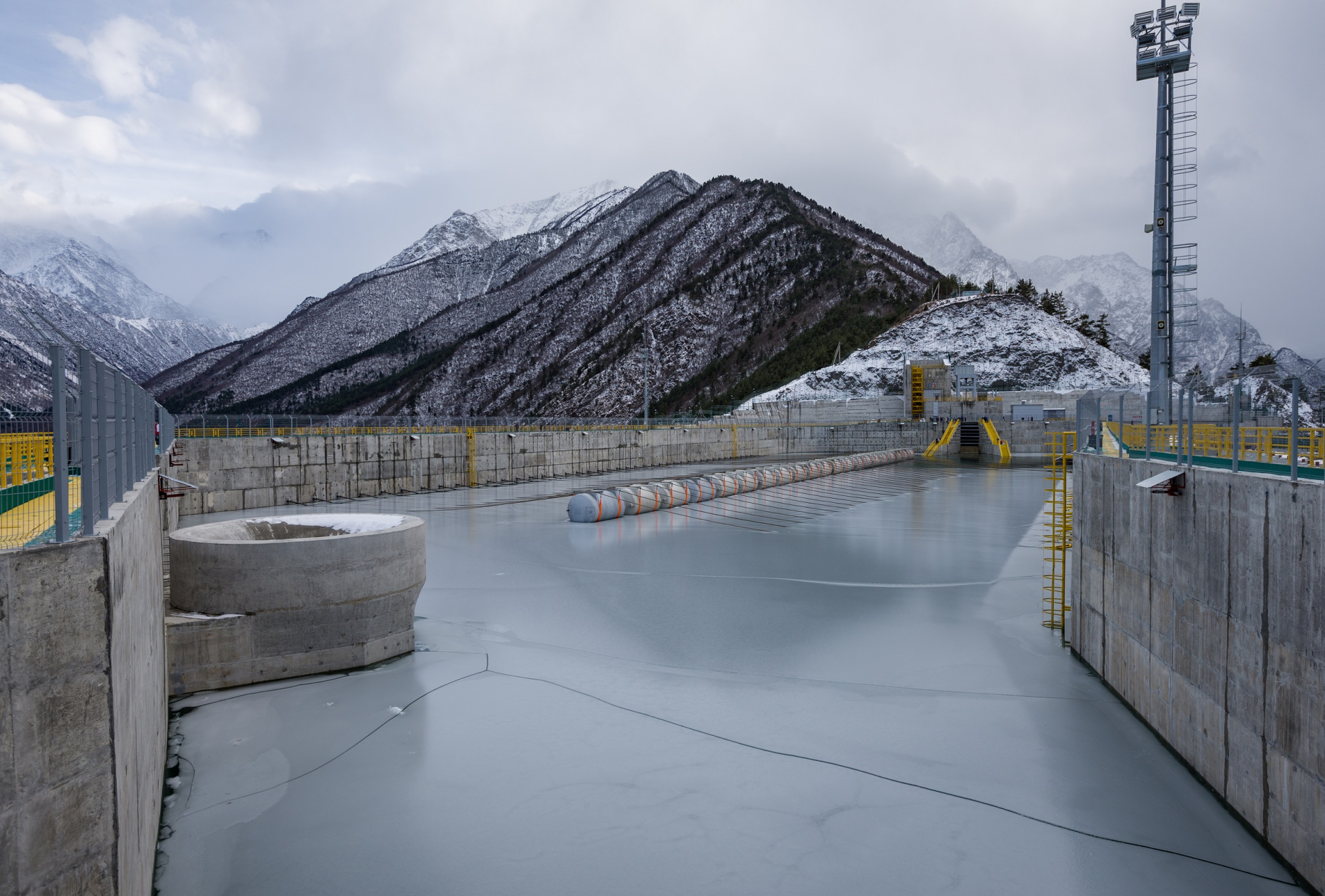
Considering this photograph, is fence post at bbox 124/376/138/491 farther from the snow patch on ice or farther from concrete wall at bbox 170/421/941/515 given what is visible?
concrete wall at bbox 170/421/941/515

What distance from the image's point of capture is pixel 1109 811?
6668 millimetres

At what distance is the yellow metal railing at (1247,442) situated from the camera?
20.7 feet

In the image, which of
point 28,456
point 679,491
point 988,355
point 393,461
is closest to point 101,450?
point 28,456

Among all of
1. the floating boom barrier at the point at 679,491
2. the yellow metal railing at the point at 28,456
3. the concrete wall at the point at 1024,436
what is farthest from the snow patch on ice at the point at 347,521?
the concrete wall at the point at 1024,436

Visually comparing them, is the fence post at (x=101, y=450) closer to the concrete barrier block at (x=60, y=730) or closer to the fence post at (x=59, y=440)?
the fence post at (x=59, y=440)

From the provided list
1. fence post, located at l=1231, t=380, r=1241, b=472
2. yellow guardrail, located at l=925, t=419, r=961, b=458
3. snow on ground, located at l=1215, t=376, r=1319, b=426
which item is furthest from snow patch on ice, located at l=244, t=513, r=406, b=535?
yellow guardrail, located at l=925, t=419, r=961, b=458

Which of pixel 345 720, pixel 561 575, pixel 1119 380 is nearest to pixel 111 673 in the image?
pixel 345 720

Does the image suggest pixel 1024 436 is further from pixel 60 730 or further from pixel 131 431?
pixel 60 730

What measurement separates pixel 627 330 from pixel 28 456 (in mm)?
123587

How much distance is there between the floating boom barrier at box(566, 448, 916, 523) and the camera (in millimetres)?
22594

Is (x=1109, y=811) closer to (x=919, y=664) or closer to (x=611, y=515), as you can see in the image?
(x=919, y=664)

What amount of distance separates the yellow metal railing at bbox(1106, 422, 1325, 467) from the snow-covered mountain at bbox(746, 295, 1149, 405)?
209ft

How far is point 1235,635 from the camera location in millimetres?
6176

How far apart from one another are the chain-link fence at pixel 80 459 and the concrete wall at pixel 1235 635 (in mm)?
6979
